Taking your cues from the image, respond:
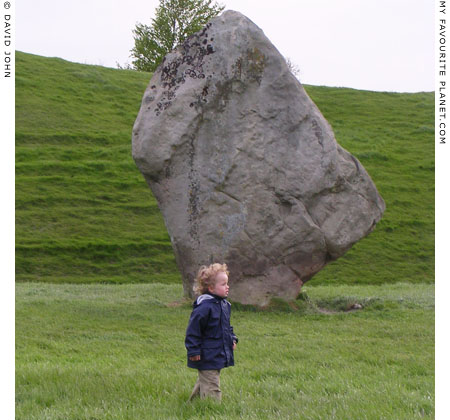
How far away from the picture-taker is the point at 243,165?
1105 cm

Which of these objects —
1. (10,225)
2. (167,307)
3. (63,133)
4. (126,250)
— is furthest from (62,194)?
(10,225)

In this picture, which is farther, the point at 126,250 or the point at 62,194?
the point at 62,194

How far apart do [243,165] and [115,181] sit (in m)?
14.5

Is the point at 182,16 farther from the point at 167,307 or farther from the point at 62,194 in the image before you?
the point at 167,307

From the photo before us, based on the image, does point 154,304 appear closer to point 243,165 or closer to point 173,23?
point 243,165

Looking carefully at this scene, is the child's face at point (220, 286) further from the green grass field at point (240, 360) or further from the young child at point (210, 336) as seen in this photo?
the green grass field at point (240, 360)

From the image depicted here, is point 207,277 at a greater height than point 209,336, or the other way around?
point 207,277

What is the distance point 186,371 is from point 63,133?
24.4 m

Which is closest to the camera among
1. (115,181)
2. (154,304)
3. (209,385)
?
(209,385)

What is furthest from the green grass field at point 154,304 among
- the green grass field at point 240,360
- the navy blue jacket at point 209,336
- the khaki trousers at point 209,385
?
the navy blue jacket at point 209,336

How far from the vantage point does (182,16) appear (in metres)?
42.5

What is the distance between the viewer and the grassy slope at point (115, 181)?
18.4 meters

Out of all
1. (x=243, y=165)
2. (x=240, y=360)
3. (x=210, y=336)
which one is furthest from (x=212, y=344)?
(x=243, y=165)

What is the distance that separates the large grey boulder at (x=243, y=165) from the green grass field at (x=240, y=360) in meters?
1.09
